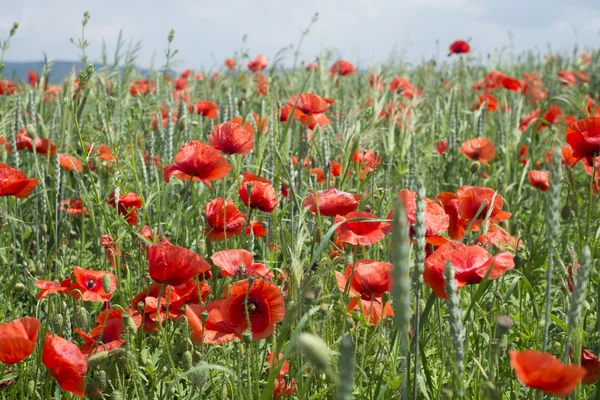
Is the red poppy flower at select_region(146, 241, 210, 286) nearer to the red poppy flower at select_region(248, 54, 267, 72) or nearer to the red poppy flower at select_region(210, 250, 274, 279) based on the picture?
the red poppy flower at select_region(210, 250, 274, 279)

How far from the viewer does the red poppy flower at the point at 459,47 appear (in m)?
5.62

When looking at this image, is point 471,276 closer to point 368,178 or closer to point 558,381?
point 558,381

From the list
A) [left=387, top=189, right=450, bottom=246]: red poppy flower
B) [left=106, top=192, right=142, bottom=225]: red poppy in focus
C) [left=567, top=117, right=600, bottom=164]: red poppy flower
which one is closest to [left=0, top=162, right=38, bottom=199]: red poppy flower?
[left=106, top=192, right=142, bottom=225]: red poppy in focus

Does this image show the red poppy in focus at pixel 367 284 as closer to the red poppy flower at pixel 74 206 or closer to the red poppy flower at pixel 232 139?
the red poppy flower at pixel 232 139

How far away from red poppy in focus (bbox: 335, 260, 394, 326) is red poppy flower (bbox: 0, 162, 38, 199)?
1.01 metres

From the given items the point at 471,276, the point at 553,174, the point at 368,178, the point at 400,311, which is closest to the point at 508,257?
the point at 471,276

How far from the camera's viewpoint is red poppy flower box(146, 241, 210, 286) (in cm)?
129

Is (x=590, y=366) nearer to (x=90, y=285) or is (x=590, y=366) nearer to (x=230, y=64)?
(x=90, y=285)

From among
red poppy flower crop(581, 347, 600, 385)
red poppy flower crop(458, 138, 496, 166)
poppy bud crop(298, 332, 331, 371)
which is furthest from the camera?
red poppy flower crop(458, 138, 496, 166)

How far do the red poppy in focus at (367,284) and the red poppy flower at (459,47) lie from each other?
4460mm

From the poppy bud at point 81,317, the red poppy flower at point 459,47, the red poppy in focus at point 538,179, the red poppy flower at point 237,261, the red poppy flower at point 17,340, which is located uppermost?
the red poppy flower at point 459,47

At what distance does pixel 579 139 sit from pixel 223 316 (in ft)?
3.38

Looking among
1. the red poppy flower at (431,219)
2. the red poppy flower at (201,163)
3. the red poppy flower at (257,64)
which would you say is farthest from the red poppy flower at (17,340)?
the red poppy flower at (257,64)

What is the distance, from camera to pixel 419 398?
Result: 156 centimetres
